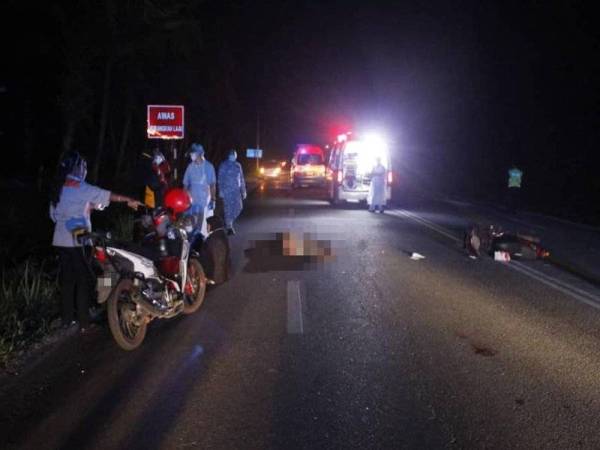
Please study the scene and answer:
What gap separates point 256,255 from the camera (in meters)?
13.2

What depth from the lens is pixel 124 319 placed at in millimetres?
6734

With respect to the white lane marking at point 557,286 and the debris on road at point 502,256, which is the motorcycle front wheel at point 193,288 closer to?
the white lane marking at point 557,286

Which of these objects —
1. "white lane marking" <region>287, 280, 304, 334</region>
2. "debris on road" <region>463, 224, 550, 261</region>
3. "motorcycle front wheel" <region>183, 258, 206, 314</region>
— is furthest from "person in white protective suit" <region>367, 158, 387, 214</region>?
"motorcycle front wheel" <region>183, 258, 206, 314</region>

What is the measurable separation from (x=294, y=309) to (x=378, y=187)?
14151 millimetres

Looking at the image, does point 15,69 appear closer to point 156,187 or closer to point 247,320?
point 156,187

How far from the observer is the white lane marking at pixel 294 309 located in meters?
7.60

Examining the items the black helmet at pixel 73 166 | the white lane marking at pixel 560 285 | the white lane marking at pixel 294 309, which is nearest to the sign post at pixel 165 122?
the white lane marking at pixel 294 309

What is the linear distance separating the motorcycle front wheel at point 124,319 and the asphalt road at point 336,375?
13 cm

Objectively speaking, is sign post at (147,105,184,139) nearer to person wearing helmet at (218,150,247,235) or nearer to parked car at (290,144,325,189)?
person wearing helmet at (218,150,247,235)

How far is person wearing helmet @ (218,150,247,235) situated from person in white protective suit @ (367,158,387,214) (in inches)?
289

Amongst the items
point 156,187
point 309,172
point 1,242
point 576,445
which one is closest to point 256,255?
point 156,187

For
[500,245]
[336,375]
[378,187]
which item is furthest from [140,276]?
[378,187]

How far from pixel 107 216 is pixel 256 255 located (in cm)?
455

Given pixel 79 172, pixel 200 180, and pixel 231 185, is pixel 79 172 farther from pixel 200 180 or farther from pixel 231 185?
pixel 231 185
